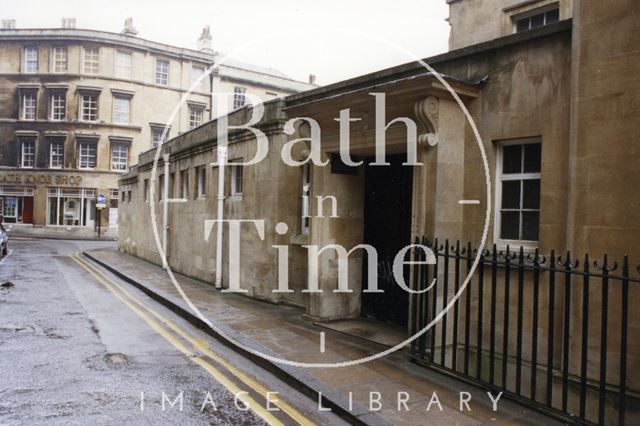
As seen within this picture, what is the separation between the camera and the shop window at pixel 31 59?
42844 millimetres

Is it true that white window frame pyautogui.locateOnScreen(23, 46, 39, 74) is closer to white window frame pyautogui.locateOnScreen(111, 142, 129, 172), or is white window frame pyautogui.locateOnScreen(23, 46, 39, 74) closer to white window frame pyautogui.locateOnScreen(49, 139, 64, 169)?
white window frame pyautogui.locateOnScreen(49, 139, 64, 169)

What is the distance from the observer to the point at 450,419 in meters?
5.08

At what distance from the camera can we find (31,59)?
4288 centimetres

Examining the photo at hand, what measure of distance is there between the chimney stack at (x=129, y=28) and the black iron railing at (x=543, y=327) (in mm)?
46777

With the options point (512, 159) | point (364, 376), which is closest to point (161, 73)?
point (512, 159)

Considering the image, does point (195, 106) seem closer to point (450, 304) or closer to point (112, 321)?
point (112, 321)

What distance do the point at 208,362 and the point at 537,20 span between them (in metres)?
12.6

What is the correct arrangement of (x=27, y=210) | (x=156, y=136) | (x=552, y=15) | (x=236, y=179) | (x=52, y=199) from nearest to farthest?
(x=552, y=15)
(x=236, y=179)
(x=27, y=210)
(x=52, y=199)
(x=156, y=136)

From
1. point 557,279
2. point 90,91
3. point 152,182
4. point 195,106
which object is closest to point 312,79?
point 195,106

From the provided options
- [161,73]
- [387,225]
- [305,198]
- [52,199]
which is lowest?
[387,225]

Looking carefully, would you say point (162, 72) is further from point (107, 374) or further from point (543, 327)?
point (543, 327)

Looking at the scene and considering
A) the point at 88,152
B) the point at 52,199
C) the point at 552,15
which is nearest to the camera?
the point at 552,15

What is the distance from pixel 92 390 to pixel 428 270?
4.50 meters

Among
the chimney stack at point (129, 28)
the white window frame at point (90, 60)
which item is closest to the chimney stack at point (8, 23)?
the chimney stack at point (129, 28)
